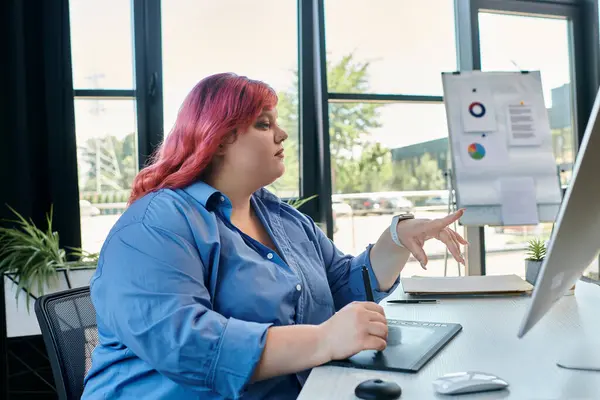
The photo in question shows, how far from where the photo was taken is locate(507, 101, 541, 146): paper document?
297 cm

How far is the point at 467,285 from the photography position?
1400 mm

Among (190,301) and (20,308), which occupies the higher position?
(190,301)

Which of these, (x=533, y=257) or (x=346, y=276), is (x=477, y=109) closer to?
(x=533, y=257)

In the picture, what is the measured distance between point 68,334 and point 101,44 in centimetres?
198

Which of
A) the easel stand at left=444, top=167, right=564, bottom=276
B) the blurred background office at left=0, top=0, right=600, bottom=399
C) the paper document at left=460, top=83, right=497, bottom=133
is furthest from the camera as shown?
the easel stand at left=444, top=167, right=564, bottom=276

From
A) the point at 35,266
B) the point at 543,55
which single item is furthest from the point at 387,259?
the point at 543,55

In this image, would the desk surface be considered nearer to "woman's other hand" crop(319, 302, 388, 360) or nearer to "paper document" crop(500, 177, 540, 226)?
"woman's other hand" crop(319, 302, 388, 360)

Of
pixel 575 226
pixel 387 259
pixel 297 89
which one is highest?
pixel 297 89

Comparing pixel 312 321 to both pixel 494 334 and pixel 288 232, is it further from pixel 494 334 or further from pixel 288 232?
pixel 494 334

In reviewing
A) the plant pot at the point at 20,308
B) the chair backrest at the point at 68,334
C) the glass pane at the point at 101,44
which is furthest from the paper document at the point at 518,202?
the chair backrest at the point at 68,334

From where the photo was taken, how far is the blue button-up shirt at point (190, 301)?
87cm

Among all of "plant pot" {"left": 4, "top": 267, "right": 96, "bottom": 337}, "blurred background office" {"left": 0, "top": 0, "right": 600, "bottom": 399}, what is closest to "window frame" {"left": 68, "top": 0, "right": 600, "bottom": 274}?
"blurred background office" {"left": 0, "top": 0, "right": 600, "bottom": 399}

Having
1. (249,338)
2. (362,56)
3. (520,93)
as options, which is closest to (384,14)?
(362,56)

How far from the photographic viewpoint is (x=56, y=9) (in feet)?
8.39
